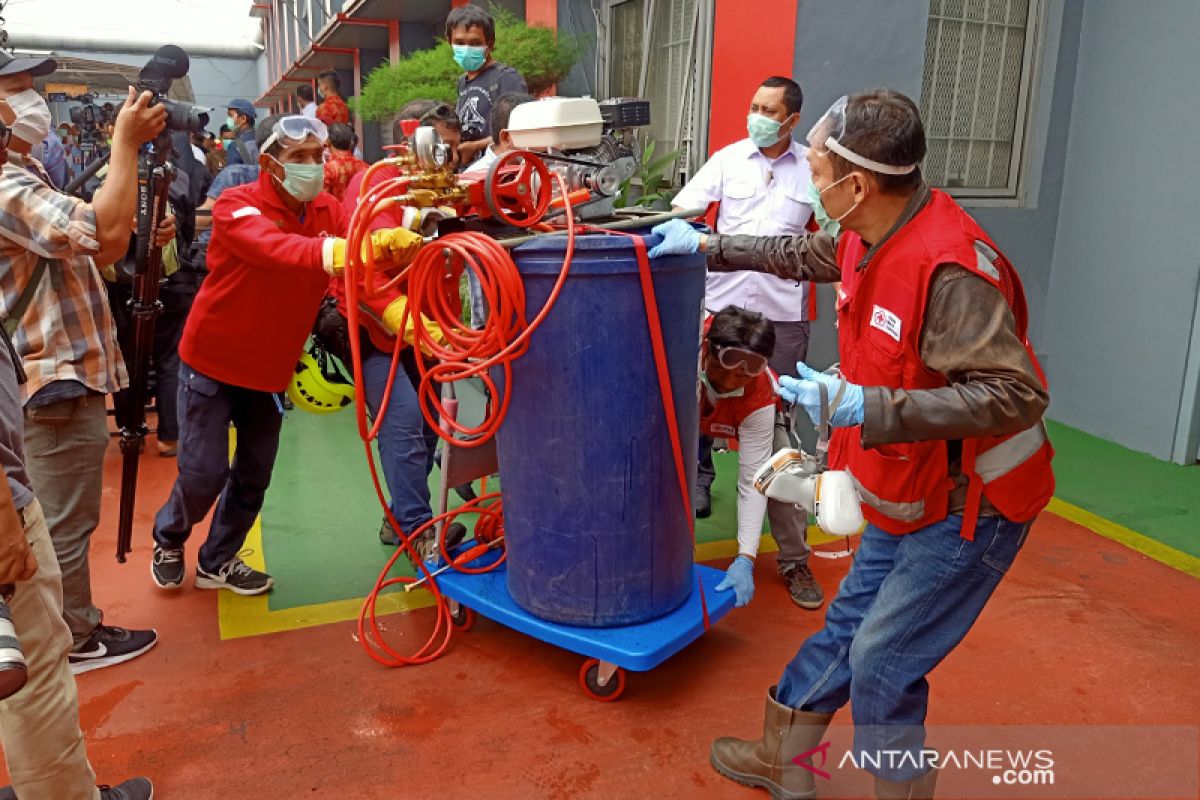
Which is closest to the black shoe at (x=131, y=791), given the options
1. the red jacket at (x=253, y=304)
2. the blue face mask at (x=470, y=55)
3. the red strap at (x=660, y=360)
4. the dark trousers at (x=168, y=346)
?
the red jacket at (x=253, y=304)

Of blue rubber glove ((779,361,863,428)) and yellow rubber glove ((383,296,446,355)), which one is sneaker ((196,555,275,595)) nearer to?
yellow rubber glove ((383,296,446,355))

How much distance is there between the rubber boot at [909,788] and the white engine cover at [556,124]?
1861 mm

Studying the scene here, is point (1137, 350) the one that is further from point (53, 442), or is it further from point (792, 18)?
point (53, 442)

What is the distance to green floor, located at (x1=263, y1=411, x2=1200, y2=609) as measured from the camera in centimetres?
376

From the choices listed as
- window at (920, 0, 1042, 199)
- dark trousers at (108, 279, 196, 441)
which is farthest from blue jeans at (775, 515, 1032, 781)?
dark trousers at (108, 279, 196, 441)

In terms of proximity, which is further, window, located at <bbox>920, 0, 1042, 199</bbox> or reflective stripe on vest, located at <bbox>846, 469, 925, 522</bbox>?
window, located at <bbox>920, 0, 1042, 199</bbox>

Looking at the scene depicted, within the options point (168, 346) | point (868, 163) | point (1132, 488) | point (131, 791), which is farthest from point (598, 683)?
point (168, 346)

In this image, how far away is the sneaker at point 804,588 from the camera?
344cm

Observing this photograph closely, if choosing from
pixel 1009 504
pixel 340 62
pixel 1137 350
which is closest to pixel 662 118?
pixel 1137 350

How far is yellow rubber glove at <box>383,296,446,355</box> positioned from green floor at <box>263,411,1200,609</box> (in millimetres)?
1094

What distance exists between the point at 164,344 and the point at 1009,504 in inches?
186

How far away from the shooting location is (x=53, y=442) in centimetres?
270

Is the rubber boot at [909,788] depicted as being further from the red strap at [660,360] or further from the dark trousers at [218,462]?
the dark trousers at [218,462]

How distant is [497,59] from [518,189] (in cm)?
465
